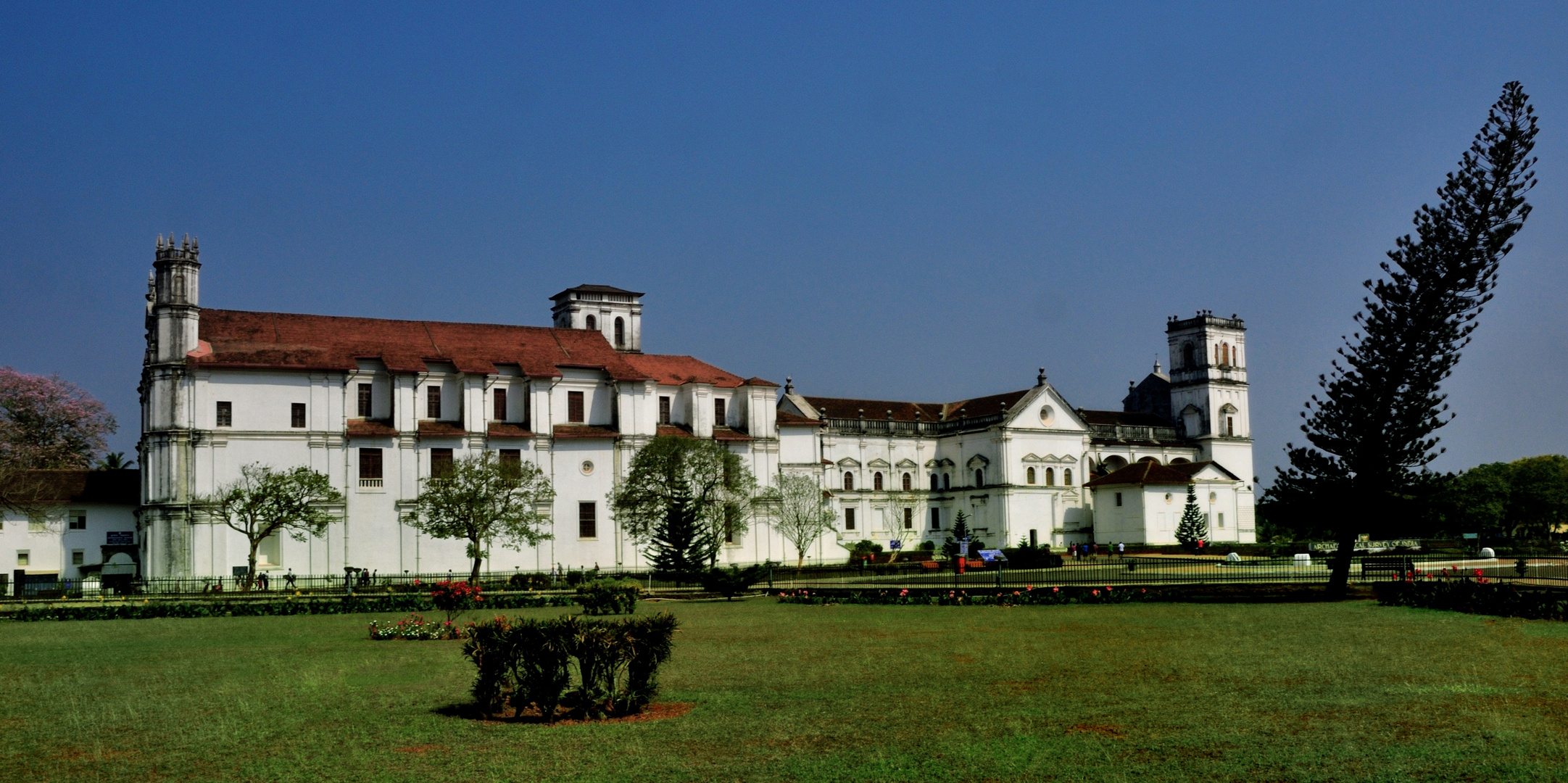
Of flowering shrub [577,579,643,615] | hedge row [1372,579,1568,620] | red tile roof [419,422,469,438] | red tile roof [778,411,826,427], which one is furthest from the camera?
red tile roof [778,411,826,427]

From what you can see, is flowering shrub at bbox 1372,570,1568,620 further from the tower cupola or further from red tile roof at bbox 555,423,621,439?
the tower cupola

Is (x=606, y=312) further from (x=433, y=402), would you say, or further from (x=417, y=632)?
(x=417, y=632)

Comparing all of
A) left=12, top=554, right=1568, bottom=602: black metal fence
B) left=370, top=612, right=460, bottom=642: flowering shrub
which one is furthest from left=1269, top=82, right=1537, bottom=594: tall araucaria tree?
left=370, top=612, right=460, bottom=642: flowering shrub

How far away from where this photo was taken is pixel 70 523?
5072 cm

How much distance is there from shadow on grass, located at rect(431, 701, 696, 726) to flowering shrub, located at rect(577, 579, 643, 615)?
528 inches

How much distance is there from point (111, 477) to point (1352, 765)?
53.2 metres

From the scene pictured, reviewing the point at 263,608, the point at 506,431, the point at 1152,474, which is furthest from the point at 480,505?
the point at 1152,474

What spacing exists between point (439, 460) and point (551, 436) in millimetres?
4795

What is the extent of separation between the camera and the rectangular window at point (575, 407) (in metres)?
57.5

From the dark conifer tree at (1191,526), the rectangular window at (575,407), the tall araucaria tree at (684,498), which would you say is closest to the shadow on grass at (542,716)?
the tall araucaria tree at (684,498)

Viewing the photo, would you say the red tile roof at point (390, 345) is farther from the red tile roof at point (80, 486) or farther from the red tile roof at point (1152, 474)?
the red tile roof at point (1152, 474)

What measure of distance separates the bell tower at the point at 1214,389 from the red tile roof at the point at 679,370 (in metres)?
39.9

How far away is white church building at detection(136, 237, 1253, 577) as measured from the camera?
4919 cm

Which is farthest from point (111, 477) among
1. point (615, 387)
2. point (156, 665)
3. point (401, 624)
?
point (156, 665)
